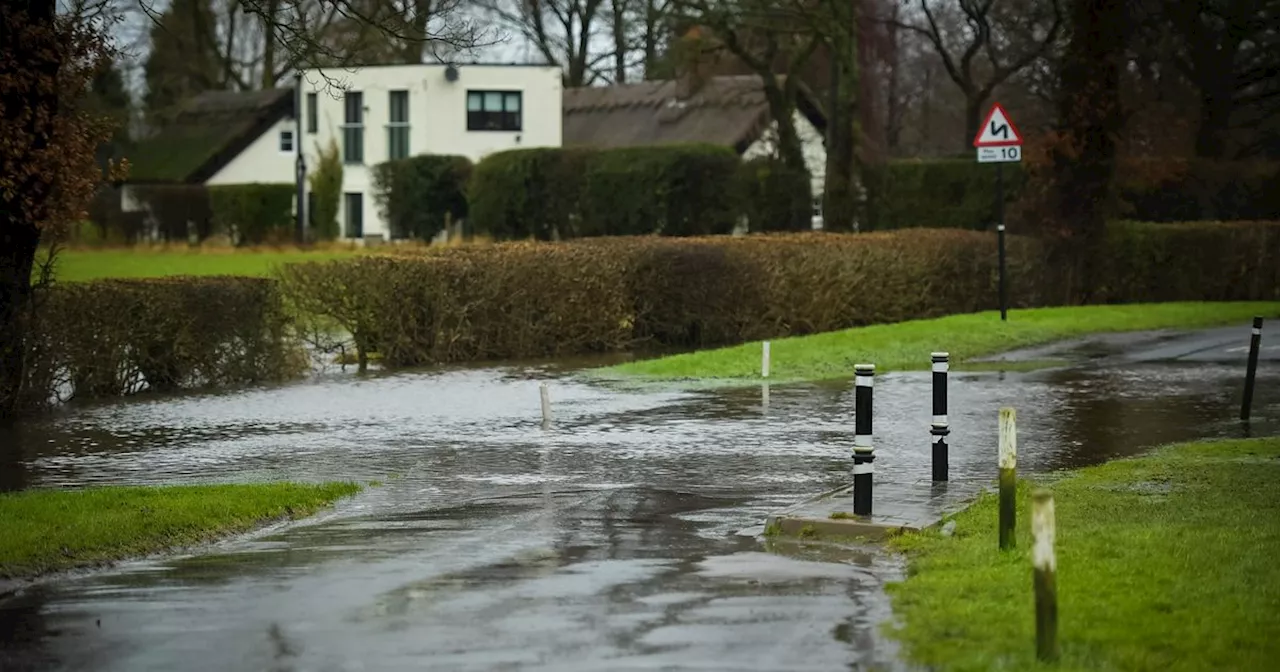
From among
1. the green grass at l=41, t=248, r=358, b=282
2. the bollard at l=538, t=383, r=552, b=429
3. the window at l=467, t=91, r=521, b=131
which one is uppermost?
the window at l=467, t=91, r=521, b=131

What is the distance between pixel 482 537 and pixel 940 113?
79.4m

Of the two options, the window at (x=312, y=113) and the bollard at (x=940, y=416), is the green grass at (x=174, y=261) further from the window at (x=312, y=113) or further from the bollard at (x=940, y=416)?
the bollard at (x=940, y=416)

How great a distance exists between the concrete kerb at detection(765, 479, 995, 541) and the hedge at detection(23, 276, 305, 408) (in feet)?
34.9

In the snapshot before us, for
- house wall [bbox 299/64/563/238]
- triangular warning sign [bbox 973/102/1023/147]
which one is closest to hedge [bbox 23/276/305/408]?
triangular warning sign [bbox 973/102/1023/147]

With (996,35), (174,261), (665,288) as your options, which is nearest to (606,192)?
(174,261)

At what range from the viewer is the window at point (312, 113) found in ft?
227

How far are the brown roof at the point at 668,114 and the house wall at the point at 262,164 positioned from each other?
1218 centimetres

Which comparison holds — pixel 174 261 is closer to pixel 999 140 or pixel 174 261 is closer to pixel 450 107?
pixel 450 107

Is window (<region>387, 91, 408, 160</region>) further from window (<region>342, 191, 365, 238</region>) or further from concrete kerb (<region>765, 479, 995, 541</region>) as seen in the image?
concrete kerb (<region>765, 479, 995, 541</region>)

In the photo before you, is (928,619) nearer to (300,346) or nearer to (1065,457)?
(1065,457)

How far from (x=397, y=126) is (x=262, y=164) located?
38.3 feet

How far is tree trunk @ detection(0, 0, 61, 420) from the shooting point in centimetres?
1788

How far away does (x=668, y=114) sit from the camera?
67.4m

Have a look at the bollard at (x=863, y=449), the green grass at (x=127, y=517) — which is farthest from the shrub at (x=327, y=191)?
the bollard at (x=863, y=449)
